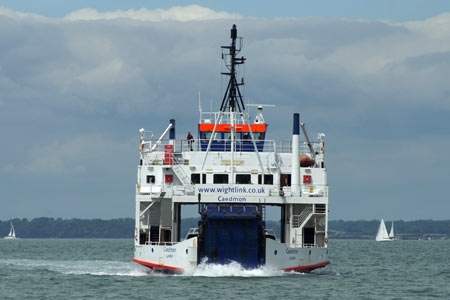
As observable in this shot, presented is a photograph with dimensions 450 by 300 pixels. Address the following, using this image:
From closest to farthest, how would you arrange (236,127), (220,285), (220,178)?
1. (220,285)
2. (220,178)
3. (236,127)

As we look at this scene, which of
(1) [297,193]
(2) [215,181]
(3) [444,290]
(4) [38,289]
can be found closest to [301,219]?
(1) [297,193]

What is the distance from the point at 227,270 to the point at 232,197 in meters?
3.36

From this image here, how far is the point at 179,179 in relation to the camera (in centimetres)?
4456

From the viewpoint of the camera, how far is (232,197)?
41.1 m

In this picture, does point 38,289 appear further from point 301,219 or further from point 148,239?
point 301,219

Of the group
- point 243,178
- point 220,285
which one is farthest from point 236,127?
point 220,285

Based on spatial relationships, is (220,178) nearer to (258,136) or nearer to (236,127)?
(236,127)

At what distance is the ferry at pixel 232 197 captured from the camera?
4012 cm

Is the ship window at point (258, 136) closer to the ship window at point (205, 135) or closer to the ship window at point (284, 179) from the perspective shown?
the ship window at point (205, 135)

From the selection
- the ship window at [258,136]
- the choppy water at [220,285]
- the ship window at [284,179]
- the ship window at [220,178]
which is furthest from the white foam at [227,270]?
the ship window at [258,136]

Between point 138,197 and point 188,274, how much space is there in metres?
5.34

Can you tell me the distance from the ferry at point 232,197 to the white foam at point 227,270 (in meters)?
0.22

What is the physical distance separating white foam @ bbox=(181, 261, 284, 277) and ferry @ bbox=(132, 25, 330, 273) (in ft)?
0.73

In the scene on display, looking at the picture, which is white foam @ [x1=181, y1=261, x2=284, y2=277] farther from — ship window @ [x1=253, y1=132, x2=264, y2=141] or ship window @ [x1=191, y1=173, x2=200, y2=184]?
ship window @ [x1=253, y1=132, x2=264, y2=141]
